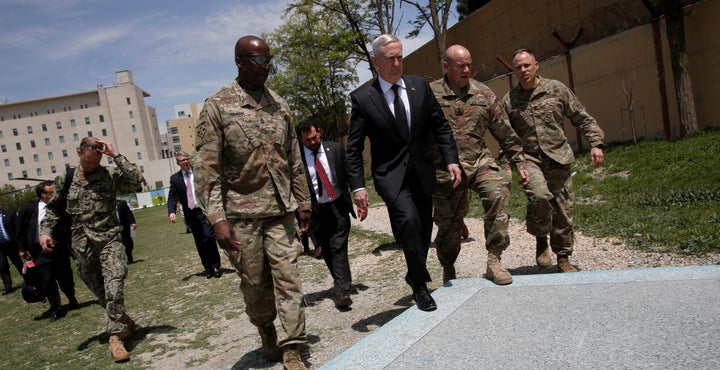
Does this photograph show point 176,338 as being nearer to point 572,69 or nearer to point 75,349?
point 75,349

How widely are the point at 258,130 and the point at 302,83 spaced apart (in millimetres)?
32066

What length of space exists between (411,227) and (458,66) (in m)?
1.54

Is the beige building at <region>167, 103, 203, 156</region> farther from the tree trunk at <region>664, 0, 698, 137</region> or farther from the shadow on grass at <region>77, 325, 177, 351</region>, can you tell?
the shadow on grass at <region>77, 325, 177, 351</region>

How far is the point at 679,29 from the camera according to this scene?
10.7 metres

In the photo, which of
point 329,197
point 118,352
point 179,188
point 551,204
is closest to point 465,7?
point 179,188

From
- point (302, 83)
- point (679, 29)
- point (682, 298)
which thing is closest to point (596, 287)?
point (682, 298)

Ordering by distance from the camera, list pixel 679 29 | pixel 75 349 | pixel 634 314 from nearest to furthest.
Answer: pixel 634 314 < pixel 75 349 < pixel 679 29

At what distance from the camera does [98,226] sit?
530cm

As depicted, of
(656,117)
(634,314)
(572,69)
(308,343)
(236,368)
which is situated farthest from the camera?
(572,69)

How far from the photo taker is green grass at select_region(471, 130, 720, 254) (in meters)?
5.56

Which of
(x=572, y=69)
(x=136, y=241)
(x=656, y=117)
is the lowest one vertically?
(x=136, y=241)

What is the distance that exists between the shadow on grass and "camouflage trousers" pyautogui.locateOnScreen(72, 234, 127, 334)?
0.30 m

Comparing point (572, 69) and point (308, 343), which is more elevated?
point (572, 69)

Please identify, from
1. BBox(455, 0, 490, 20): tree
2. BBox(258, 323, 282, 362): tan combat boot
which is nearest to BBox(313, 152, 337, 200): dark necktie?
BBox(258, 323, 282, 362): tan combat boot
